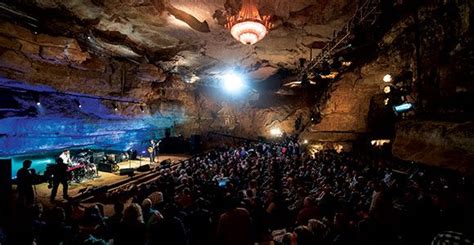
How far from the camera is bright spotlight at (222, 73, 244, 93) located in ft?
59.4

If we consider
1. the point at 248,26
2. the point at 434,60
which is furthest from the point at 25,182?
the point at 434,60

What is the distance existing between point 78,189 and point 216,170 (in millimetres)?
4982

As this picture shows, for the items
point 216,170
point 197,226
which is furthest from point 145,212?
point 216,170

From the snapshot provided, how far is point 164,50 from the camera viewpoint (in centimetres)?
1246

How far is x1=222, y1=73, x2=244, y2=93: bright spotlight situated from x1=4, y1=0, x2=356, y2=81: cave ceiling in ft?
13.3

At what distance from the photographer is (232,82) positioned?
19859mm

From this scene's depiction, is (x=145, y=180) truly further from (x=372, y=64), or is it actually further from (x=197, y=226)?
(x=372, y=64)

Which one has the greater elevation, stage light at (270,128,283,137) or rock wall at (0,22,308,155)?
rock wall at (0,22,308,155)

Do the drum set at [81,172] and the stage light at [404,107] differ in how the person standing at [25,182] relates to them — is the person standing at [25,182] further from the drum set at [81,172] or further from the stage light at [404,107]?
the stage light at [404,107]

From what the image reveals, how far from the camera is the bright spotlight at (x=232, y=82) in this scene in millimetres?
18109

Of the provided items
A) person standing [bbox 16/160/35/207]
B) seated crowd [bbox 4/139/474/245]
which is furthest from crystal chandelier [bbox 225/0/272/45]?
person standing [bbox 16/160/35/207]

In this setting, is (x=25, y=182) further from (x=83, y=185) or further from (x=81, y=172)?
(x=81, y=172)

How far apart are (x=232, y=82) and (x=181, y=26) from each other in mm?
10490

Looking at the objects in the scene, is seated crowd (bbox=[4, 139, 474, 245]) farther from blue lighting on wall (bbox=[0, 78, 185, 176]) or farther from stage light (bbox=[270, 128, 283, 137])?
stage light (bbox=[270, 128, 283, 137])
